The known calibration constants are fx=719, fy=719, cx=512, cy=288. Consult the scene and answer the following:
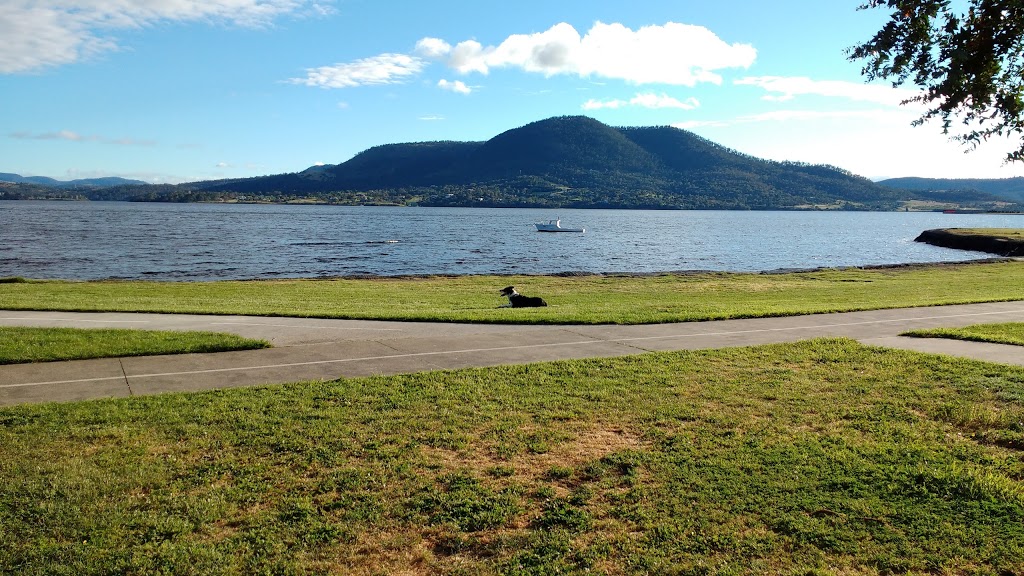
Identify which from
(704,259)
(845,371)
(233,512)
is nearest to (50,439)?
(233,512)

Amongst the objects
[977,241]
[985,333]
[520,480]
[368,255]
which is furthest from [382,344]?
[977,241]

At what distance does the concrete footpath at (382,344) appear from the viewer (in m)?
8.84

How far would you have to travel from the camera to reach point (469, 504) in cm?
526

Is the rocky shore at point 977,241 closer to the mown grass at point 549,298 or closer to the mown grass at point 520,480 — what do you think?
the mown grass at point 549,298

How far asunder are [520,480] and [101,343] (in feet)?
25.7

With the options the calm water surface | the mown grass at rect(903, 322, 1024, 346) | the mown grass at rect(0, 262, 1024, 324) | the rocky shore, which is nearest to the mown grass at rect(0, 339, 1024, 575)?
the mown grass at rect(903, 322, 1024, 346)

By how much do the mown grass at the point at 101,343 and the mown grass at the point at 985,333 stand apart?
36.4 ft

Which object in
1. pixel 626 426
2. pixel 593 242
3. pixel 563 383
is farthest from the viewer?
pixel 593 242

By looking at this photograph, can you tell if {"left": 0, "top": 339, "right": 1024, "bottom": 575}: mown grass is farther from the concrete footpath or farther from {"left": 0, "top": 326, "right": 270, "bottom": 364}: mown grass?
{"left": 0, "top": 326, "right": 270, "bottom": 364}: mown grass

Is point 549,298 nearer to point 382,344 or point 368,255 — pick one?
point 382,344

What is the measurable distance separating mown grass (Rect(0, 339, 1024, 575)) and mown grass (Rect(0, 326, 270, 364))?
277 cm

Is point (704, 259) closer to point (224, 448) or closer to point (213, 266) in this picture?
point (213, 266)

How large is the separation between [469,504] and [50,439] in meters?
3.99

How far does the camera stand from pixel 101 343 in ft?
34.7
